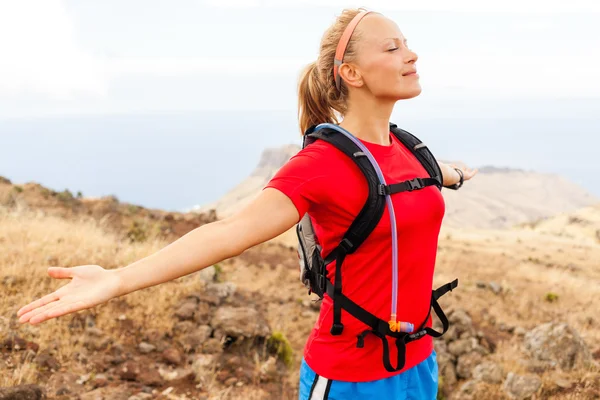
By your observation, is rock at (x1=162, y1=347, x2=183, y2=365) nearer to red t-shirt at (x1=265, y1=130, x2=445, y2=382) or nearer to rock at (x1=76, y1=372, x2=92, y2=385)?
rock at (x1=76, y1=372, x2=92, y2=385)

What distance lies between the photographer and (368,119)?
7.13 feet

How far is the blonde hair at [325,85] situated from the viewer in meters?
2.20

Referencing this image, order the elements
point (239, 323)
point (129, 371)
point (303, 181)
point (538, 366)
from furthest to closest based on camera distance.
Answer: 1. point (538, 366)
2. point (239, 323)
3. point (129, 371)
4. point (303, 181)

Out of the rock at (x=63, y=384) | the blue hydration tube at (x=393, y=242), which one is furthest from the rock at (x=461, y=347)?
the blue hydration tube at (x=393, y=242)

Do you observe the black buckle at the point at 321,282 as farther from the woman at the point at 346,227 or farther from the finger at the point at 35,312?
the finger at the point at 35,312

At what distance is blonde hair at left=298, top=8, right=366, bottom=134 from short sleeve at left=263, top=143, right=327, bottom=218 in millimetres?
475

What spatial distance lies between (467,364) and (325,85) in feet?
16.9

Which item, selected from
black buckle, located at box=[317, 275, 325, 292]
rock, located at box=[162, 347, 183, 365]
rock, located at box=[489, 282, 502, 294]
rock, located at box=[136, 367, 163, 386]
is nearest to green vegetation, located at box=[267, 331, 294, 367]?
rock, located at box=[162, 347, 183, 365]

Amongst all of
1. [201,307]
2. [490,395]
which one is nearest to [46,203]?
[201,307]

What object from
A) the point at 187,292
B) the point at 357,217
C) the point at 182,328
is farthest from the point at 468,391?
the point at 357,217

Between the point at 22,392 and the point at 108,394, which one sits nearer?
the point at 22,392

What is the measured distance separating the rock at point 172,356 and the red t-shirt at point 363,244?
10.7ft

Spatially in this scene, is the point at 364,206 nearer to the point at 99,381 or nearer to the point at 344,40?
the point at 344,40

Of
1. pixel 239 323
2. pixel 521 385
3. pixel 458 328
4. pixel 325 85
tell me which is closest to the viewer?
pixel 325 85
